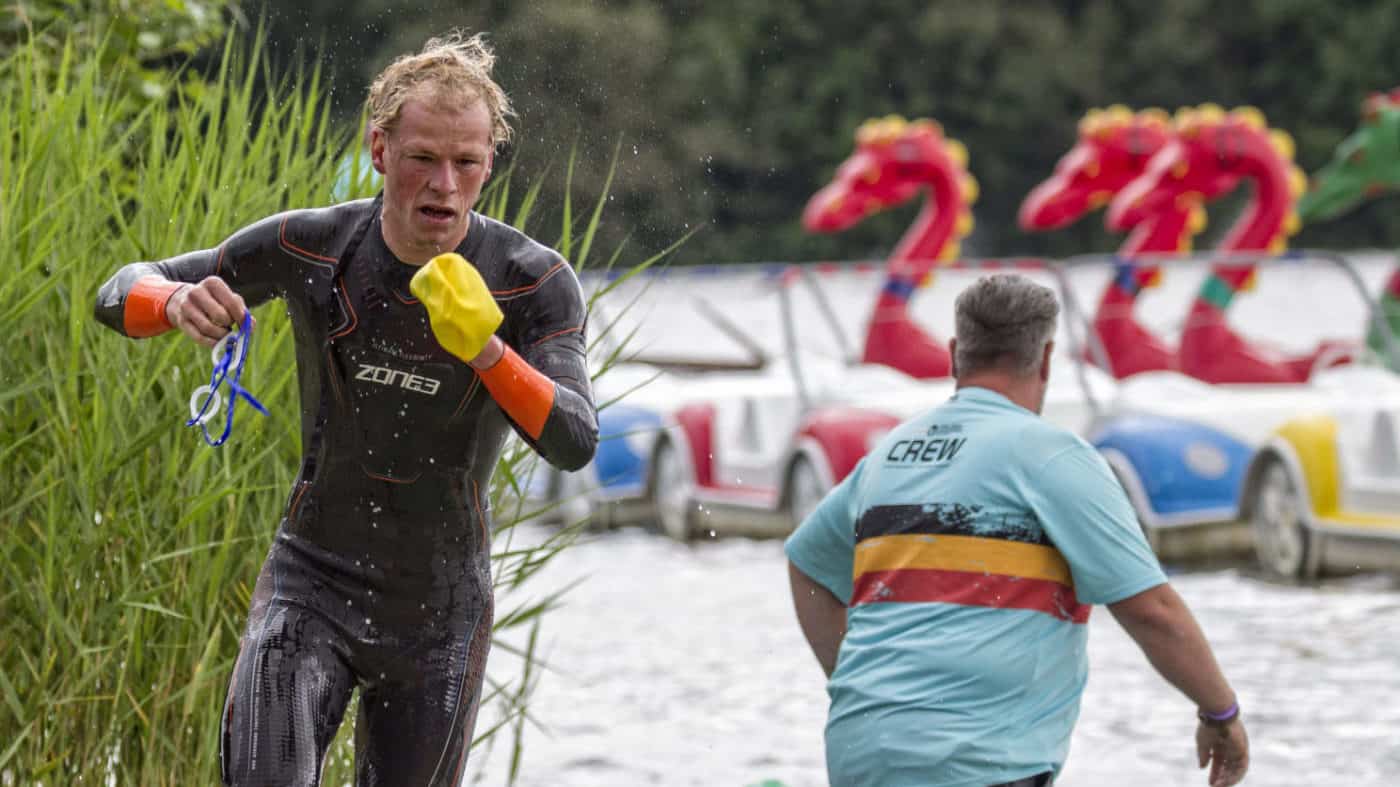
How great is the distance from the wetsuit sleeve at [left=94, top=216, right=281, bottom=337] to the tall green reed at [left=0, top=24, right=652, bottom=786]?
29.6 inches

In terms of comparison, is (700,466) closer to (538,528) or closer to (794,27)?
(538,528)

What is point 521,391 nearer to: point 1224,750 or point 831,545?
point 831,545

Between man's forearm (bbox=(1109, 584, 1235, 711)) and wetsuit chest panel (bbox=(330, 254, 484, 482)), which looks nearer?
man's forearm (bbox=(1109, 584, 1235, 711))

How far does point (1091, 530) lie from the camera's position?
3.31 meters

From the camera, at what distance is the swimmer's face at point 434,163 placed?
3.27 metres

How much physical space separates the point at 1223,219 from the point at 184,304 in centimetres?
4427

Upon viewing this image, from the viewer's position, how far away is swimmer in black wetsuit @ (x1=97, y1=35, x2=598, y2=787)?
332cm

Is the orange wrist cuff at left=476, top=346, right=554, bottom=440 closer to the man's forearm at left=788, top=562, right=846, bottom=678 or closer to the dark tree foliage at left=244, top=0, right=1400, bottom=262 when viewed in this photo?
the man's forearm at left=788, top=562, right=846, bottom=678

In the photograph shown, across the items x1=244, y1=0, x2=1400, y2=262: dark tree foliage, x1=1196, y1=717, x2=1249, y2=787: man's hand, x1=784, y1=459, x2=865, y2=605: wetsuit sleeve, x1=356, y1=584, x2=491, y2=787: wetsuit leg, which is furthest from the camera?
x1=244, y1=0, x2=1400, y2=262: dark tree foliage

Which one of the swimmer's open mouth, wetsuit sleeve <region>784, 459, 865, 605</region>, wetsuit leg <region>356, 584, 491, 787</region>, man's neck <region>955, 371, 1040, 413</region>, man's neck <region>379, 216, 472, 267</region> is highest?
the swimmer's open mouth

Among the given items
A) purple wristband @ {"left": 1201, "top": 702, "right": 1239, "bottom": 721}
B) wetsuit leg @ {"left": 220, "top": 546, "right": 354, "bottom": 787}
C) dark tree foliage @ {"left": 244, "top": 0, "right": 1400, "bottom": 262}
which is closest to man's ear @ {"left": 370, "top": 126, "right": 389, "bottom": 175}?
wetsuit leg @ {"left": 220, "top": 546, "right": 354, "bottom": 787}

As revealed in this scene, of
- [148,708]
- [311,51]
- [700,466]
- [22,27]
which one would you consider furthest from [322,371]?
[311,51]

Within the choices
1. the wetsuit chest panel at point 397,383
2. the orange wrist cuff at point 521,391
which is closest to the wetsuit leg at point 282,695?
the wetsuit chest panel at point 397,383

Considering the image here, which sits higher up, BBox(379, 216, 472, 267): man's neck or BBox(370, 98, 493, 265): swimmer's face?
BBox(370, 98, 493, 265): swimmer's face
